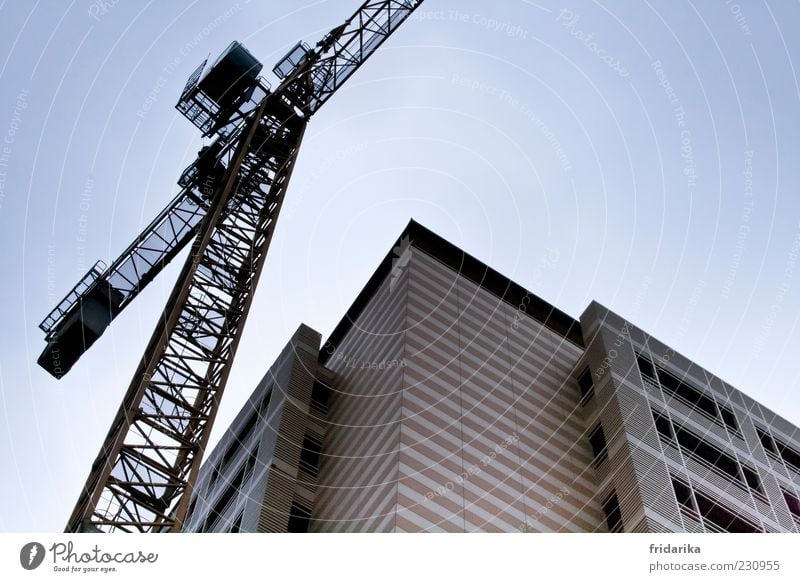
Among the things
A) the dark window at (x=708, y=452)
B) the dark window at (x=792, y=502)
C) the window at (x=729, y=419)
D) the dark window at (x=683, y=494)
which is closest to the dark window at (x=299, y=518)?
the dark window at (x=683, y=494)

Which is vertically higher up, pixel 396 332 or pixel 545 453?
pixel 396 332

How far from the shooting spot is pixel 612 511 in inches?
1564

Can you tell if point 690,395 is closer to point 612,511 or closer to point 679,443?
point 679,443

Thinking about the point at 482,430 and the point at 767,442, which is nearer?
the point at 482,430

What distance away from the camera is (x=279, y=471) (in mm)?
39188

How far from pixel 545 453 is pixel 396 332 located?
895 centimetres

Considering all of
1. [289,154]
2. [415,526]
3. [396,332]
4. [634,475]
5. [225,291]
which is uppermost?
[289,154]

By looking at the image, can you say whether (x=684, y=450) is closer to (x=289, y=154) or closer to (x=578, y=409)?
(x=578, y=409)

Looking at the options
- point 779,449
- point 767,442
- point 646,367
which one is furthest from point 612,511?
point 779,449

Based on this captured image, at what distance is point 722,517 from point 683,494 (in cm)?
312

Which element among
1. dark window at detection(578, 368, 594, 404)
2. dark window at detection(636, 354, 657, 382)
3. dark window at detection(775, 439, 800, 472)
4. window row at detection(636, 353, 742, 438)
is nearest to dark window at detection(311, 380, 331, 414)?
dark window at detection(578, 368, 594, 404)

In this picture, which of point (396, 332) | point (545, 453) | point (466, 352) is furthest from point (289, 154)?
point (545, 453)

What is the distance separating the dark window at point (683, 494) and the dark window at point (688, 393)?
9.35 metres

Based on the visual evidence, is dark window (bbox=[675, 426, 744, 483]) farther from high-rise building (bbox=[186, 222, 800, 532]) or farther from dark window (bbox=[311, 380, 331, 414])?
dark window (bbox=[311, 380, 331, 414])
